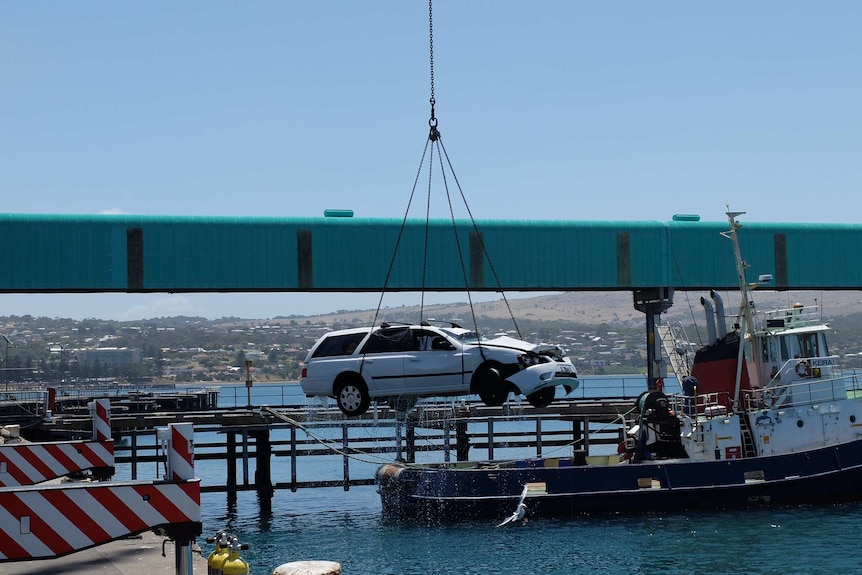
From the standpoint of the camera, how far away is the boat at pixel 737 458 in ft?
93.5

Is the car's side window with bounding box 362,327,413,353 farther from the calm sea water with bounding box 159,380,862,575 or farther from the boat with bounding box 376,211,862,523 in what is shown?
the boat with bounding box 376,211,862,523

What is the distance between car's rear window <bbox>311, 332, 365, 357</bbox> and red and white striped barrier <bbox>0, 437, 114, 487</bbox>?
871 cm

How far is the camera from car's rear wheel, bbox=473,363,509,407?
21.2 metres

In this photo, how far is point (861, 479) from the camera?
29.0m

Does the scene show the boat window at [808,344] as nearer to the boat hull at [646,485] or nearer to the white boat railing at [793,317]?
the white boat railing at [793,317]

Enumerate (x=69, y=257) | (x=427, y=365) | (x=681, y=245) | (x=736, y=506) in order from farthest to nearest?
(x=681, y=245) → (x=69, y=257) → (x=736, y=506) → (x=427, y=365)

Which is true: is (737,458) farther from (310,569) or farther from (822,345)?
(310,569)

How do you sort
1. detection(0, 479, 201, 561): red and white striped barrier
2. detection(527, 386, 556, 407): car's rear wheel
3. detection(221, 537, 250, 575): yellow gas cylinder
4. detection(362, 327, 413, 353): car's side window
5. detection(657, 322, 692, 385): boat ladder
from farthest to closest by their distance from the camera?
detection(657, 322, 692, 385): boat ladder → detection(362, 327, 413, 353): car's side window → detection(527, 386, 556, 407): car's rear wheel → detection(221, 537, 250, 575): yellow gas cylinder → detection(0, 479, 201, 561): red and white striped barrier

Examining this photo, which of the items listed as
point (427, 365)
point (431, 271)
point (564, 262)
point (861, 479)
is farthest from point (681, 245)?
point (427, 365)

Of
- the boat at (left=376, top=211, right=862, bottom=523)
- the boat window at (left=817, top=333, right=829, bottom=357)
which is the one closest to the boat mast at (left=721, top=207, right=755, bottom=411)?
the boat at (left=376, top=211, right=862, bottom=523)

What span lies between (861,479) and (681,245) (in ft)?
39.2

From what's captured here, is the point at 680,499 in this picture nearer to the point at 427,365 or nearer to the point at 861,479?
the point at 861,479

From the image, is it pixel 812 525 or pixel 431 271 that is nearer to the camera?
pixel 812 525

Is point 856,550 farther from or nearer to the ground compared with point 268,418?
nearer to the ground
